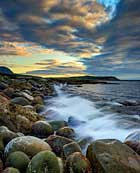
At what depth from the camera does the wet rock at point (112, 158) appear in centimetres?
446

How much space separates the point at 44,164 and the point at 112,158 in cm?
123

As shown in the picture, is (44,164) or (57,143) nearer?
(44,164)

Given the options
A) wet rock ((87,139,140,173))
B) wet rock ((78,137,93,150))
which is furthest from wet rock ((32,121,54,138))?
wet rock ((87,139,140,173))

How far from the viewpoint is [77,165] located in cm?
452

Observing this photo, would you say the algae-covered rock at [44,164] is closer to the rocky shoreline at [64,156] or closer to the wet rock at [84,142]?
the rocky shoreline at [64,156]

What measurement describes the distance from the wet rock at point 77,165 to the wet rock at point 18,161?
0.70m

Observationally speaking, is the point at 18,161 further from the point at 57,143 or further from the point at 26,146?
the point at 57,143

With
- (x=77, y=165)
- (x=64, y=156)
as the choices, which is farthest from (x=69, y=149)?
(x=77, y=165)

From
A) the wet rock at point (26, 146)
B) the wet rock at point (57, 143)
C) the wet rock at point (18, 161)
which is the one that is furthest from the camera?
the wet rock at point (57, 143)

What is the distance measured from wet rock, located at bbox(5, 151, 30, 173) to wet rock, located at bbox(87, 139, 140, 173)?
1158 mm

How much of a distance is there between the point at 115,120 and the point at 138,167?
659cm

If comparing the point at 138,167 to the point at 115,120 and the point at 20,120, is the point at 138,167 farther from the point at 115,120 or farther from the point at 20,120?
the point at 115,120

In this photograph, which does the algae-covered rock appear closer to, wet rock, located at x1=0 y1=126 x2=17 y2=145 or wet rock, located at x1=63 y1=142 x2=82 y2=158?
wet rock, located at x1=63 y1=142 x2=82 y2=158

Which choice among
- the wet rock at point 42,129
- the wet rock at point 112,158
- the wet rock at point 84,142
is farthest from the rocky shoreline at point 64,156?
the wet rock at point 42,129
